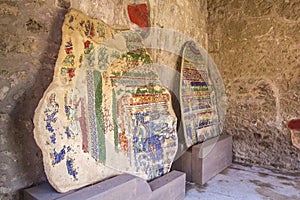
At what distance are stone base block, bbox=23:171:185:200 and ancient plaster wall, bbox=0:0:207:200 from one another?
0.41 feet

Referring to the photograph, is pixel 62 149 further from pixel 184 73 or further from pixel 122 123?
pixel 184 73

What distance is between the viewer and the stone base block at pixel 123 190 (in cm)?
125

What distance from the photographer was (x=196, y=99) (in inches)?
99.7

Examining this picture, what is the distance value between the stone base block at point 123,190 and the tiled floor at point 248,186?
251 millimetres

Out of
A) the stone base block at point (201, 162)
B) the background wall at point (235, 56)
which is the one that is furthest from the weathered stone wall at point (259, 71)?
the stone base block at point (201, 162)

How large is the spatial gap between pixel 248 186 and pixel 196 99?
90cm

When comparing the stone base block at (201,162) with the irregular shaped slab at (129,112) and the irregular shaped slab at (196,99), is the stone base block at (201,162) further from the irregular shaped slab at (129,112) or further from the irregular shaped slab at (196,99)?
the irregular shaped slab at (129,112)

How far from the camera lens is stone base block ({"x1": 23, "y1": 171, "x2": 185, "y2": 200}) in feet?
4.10

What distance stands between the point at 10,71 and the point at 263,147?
A: 2425 mm

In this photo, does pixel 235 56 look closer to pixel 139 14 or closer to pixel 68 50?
pixel 139 14

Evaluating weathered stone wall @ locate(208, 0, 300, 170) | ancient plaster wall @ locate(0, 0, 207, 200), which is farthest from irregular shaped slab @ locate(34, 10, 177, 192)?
weathered stone wall @ locate(208, 0, 300, 170)

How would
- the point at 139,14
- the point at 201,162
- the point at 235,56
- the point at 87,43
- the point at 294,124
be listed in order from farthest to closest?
the point at 235,56 → the point at 294,124 → the point at 201,162 → the point at 139,14 → the point at 87,43

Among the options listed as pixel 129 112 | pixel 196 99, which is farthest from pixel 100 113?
pixel 196 99

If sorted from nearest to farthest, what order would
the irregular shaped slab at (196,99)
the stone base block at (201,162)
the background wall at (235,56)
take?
the background wall at (235,56) < the stone base block at (201,162) < the irregular shaped slab at (196,99)
